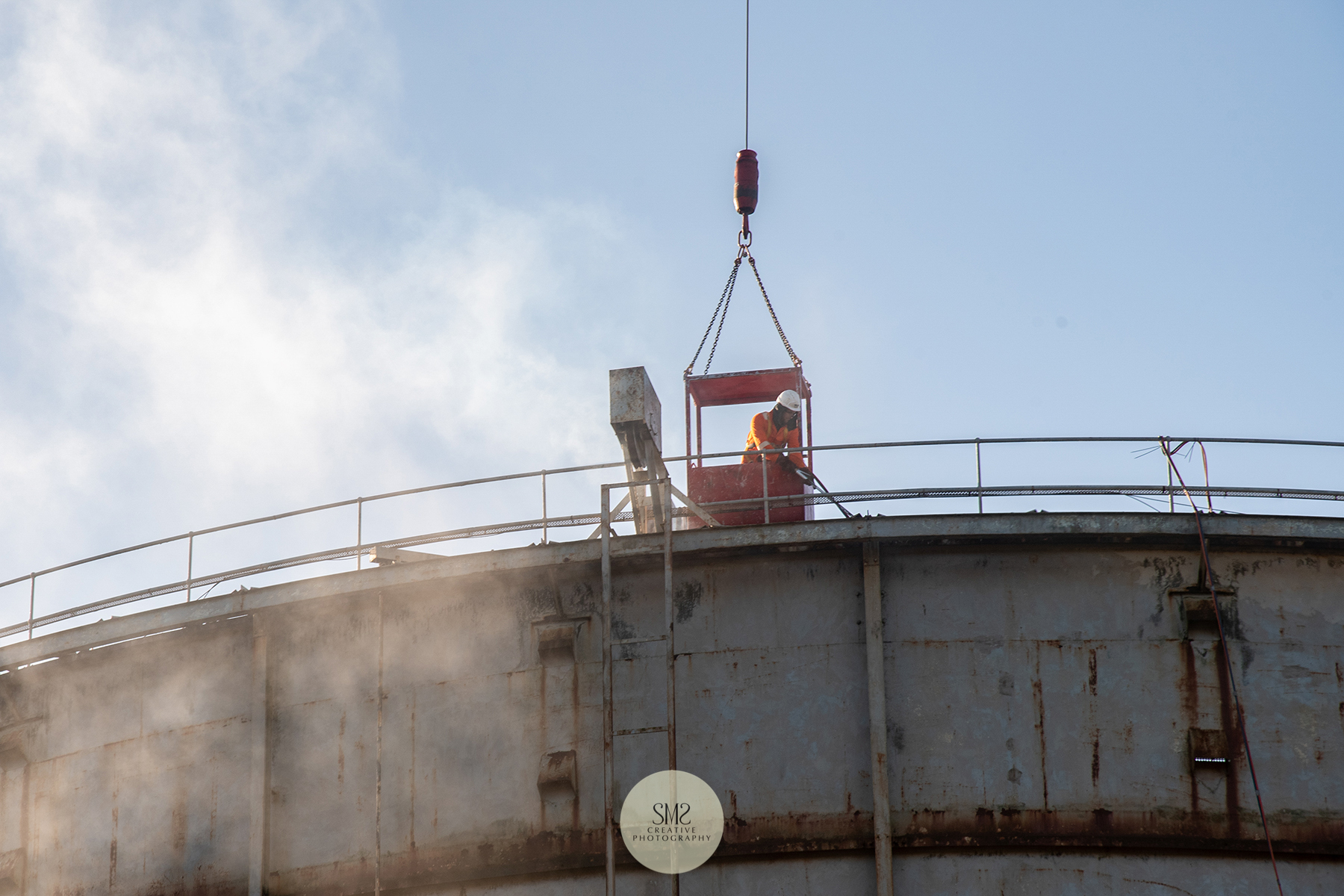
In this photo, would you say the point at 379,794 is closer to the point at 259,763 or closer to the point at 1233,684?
the point at 259,763

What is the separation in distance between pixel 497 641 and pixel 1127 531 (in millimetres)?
5940

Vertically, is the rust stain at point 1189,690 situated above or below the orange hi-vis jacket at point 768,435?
below

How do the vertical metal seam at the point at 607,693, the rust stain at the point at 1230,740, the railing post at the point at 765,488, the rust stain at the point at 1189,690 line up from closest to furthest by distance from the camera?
the vertical metal seam at the point at 607,693 < the rust stain at the point at 1230,740 < the rust stain at the point at 1189,690 < the railing post at the point at 765,488

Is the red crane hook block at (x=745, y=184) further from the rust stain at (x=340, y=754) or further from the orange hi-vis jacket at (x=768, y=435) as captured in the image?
the rust stain at (x=340, y=754)

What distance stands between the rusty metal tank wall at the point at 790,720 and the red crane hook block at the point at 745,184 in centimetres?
547

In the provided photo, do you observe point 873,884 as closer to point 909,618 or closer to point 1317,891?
point 909,618

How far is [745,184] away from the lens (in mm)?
17344

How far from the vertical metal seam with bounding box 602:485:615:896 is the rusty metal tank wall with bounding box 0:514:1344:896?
209 millimetres

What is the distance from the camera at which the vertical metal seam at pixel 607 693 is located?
39.4 feet

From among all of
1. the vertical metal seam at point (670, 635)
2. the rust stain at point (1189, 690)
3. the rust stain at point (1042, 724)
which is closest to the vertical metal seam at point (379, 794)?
the vertical metal seam at point (670, 635)

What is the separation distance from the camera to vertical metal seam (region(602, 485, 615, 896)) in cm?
1202

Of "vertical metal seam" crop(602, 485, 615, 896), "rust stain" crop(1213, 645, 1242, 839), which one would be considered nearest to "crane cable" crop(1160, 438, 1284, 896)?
"rust stain" crop(1213, 645, 1242, 839)

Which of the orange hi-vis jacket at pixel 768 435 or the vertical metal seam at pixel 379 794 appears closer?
the vertical metal seam at pixel 379 794

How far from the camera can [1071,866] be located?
12234mm
